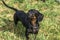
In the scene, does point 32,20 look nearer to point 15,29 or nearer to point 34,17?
point 34,17

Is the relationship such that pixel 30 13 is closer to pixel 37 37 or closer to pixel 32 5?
pixel 37 37

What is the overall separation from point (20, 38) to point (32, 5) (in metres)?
2.38

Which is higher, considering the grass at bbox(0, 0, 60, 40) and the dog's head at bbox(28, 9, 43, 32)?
the dog's head at bbox(28, 9, 43, 32)

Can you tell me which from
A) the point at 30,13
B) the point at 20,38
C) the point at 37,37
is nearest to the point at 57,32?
the point at 37,37

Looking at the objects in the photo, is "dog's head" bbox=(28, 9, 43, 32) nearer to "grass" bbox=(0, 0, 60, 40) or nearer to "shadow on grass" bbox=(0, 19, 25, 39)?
"grass" bbox=(0, 0, 60, 40)

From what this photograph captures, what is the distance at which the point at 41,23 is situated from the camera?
6277 millimetres

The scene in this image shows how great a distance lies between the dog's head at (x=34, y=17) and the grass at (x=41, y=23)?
2.17 ft

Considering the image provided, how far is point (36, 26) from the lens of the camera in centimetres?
493

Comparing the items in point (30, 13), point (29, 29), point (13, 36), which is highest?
point (30, 13)

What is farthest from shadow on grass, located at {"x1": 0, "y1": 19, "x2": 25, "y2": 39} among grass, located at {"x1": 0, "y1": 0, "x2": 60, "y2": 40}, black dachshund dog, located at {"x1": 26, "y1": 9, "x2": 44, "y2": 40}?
black dachshund dog, located at {"x1": 26, "y1": 9, "x2": 44, "y2": 40}

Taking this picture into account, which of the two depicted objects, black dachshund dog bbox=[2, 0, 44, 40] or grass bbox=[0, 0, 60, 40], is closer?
black dachshund dog bbox=[2, 0, 44, 40]

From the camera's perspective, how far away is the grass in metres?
5.68

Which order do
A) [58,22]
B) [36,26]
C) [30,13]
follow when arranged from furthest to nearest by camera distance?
[58,22]
[36,26]
[30,13]

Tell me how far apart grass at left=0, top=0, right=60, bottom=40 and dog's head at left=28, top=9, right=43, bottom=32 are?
0.66m
